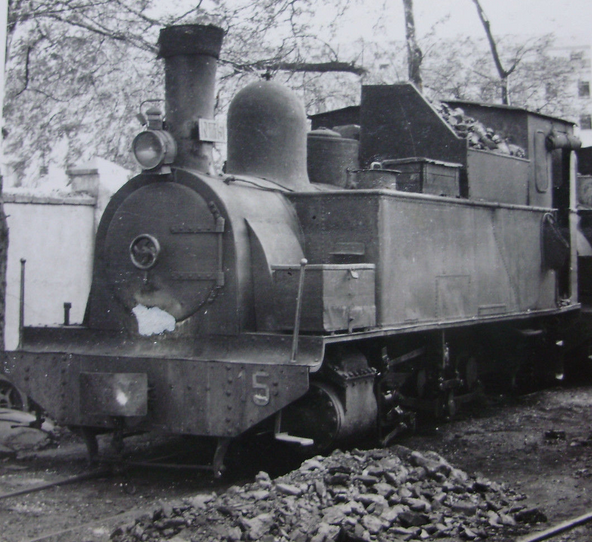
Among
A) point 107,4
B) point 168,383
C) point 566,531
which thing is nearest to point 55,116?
point 107,4

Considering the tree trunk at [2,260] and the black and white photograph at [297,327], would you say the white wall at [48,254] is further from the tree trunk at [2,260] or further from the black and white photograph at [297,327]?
the tree trunk at [2,260]

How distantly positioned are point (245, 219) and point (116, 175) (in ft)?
17.1

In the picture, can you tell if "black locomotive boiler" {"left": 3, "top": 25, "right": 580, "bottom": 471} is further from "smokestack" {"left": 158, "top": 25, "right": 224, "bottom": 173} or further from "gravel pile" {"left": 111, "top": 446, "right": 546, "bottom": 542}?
"gravel pile" {"left": 111, "top": 446, "right": 546, "bottom": 542}

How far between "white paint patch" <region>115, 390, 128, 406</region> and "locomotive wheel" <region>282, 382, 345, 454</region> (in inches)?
44.8

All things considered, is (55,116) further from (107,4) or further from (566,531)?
(566,531)

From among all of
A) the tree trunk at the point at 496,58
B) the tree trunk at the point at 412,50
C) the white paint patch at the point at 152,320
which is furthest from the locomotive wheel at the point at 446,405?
the tree trunk at the point at 496,58

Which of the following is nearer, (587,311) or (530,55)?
(587,311)

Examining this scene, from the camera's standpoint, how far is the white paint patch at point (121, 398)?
5.80 meters

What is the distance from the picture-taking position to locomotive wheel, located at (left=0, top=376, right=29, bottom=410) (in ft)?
27.9

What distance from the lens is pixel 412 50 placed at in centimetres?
1627

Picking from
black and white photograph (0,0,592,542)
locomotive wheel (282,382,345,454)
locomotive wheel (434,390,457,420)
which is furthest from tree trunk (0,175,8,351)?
locomotive wheel (434,390,457,420)

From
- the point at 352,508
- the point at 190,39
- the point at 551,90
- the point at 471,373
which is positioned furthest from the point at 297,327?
the point at 551,90

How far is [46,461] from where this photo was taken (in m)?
6.75

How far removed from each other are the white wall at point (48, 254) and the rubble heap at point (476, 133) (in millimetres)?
4431
